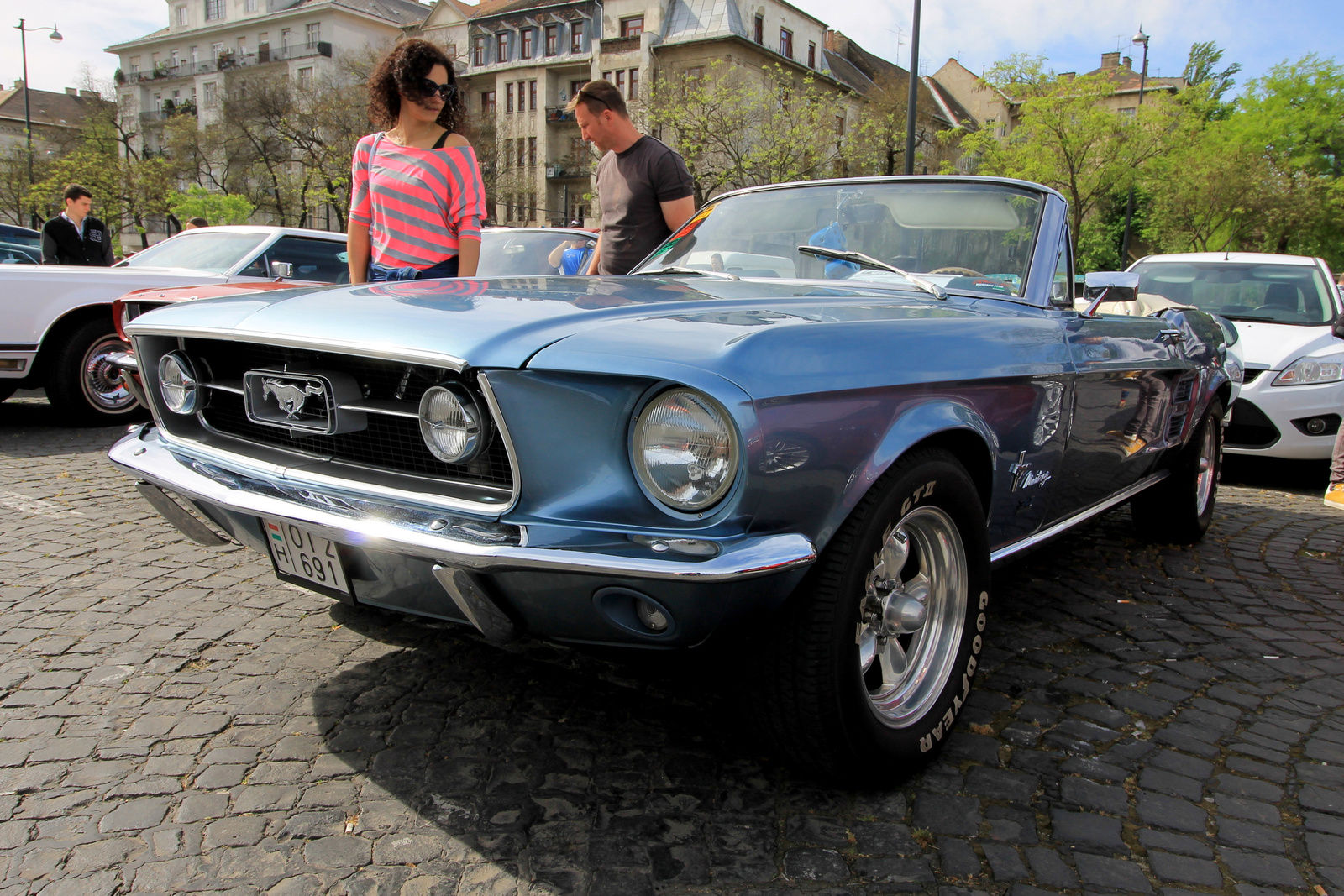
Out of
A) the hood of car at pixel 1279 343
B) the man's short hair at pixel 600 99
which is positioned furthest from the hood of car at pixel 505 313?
the hood of car at pixel 1279 343

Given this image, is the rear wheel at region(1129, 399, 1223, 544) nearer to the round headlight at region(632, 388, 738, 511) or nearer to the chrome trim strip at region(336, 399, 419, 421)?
the round headlight at region(632, 388, 738, 511)

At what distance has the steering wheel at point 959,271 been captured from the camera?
9.68ft

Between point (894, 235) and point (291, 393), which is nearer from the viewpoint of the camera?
point (291, 393)

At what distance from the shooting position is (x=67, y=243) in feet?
27.8

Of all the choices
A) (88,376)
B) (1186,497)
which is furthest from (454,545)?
(88,376)

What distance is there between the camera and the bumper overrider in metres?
1.63

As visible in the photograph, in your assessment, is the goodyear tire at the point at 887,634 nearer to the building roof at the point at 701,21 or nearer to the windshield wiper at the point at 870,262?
the windshield wiper at the point at 870,262

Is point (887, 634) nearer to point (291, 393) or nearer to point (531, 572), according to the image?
point (531, 572)

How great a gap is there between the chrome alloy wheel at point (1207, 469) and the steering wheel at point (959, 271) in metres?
2.13

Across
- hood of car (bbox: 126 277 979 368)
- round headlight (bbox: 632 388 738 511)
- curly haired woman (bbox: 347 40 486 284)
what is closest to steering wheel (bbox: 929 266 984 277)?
hood of car (bbox: 126 277 979 368)

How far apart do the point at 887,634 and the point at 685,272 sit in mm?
1529

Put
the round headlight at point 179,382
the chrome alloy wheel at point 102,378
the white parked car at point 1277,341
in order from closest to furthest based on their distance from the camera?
the round headlight at point 179,382 → the white parked car at point 1277,341 → the chrome alloy wheel at point 102,378

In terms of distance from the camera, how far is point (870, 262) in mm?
2980

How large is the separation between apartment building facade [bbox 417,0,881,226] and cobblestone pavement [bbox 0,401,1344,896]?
39939 millimetres
